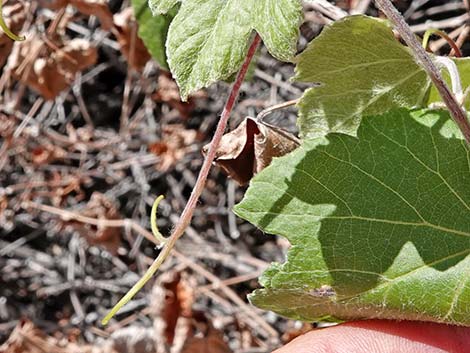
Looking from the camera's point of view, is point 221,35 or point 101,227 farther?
point 101,227

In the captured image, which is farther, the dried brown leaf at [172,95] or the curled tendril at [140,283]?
the dried brown leaf at [172,95]

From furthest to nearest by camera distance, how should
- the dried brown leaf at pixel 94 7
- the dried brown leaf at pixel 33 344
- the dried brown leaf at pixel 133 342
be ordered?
the dried brown leaf at pixel 33 344, the dried brown leaf at pixel 133 342, the dried brown leaf at pixel 94 7

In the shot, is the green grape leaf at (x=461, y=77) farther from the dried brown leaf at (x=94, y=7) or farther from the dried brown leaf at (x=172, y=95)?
the dried brown leaf at (x=172, y=95)

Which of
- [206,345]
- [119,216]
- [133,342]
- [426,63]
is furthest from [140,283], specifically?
[119,216]

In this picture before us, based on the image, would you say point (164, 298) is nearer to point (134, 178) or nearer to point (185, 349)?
point (185, 349)

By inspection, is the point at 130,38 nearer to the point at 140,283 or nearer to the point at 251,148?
the point at 251,148

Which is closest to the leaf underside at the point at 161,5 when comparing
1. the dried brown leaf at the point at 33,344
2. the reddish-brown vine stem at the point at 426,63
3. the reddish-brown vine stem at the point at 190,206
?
the reddish-brown vine stem at the point at 190,206
